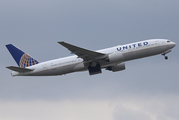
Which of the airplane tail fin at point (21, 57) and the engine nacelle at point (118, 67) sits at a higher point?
the airplane tail fin at point (21, 57)

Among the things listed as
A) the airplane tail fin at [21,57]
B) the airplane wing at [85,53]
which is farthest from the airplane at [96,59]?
the airplane tail fin at [21,57]

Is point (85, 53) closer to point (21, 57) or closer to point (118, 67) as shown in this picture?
point (118, 67)

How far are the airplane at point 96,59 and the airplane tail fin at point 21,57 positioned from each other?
98cm

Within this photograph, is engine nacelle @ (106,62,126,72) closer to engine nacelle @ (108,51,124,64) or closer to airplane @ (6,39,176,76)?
airplane @ (6,39,176,76)

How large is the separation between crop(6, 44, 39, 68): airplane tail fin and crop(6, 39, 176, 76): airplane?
0.98 m

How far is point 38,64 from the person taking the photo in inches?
1981

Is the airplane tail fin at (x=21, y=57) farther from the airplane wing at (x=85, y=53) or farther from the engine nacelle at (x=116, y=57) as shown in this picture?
the engine nacelle at (x=116, y=57)

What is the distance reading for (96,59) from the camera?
4809 centimetres

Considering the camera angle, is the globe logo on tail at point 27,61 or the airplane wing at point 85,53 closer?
the airplane wing at point 85,53

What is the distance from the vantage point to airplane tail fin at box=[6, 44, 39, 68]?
169ft

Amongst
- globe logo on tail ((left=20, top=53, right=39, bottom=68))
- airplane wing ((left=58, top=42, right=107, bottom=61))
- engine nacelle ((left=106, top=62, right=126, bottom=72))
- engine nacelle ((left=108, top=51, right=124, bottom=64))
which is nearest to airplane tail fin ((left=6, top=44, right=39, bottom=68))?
globe logo on tail ((left=20, top=53, right=39, bottom=68))

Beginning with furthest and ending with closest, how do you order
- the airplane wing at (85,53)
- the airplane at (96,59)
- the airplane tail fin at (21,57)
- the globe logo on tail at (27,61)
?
the airplane tail fin at (21,57) → the globe logo on tail at (27,61) → the airplane at (96,59) → the airplane wing at (85,53)

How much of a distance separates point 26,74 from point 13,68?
2.81 metres

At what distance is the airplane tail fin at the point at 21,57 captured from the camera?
51.6 m
